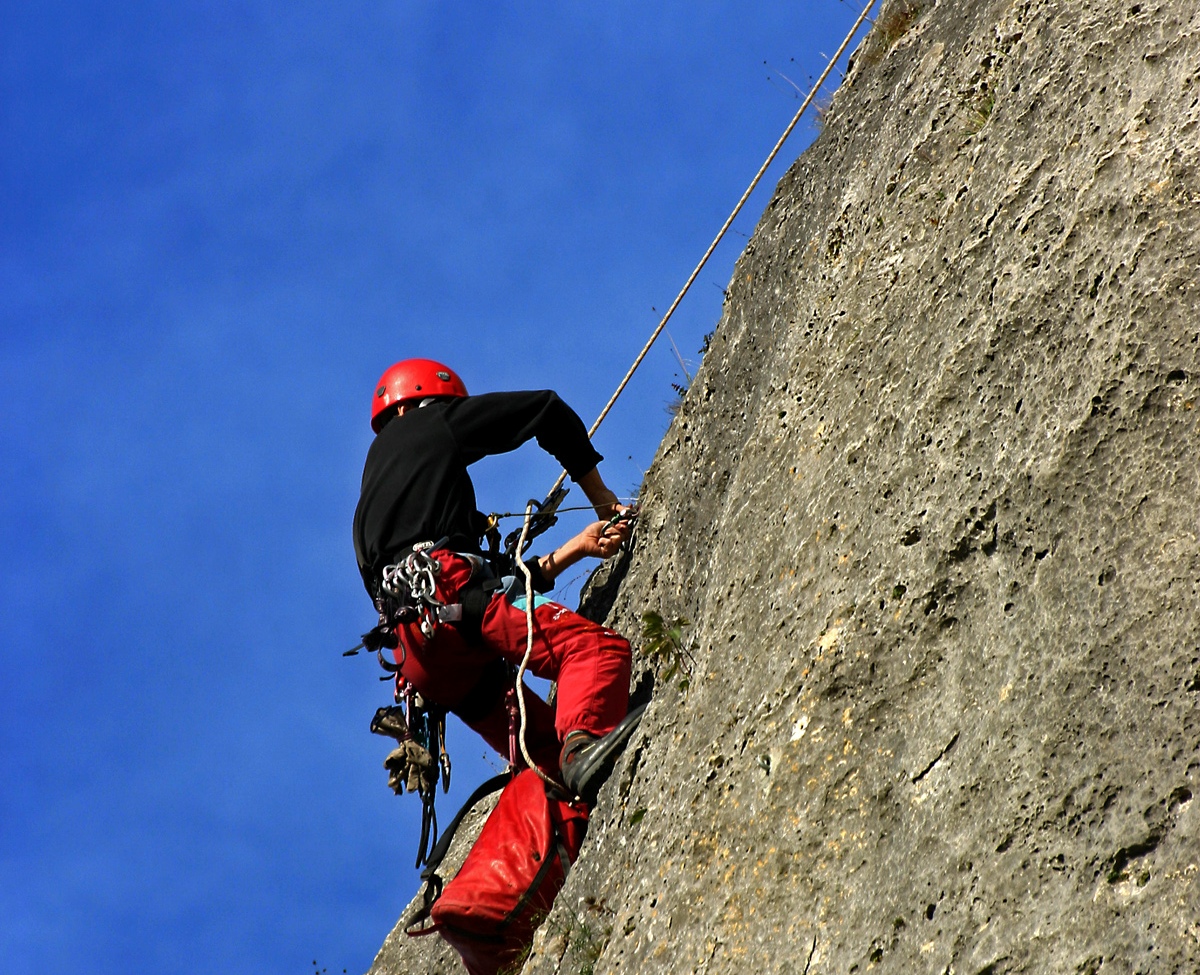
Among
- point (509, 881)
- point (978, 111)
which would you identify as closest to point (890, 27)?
point (978, 111)

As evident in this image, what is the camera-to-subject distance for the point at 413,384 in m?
7.31

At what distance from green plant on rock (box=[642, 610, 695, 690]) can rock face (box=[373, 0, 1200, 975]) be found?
8 centimetres

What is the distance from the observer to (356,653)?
6.80 metres

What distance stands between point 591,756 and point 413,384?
2492 millimetres

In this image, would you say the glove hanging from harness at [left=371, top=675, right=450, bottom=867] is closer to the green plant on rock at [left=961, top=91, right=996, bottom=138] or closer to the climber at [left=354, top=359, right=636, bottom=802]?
the climber at [left=354, top=359, right=636, bottom=802]

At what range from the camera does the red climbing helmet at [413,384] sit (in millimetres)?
7309

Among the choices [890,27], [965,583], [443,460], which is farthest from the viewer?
[890,27]

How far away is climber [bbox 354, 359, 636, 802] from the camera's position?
5.96 meters

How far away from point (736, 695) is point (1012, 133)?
247 cm

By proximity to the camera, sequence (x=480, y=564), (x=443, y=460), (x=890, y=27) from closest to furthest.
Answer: (x=480, y=564)
(x=443, y=460)
(x=890, y=27)

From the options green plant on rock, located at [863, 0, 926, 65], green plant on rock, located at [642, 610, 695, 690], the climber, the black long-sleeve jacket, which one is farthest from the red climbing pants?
green plant on rock, located at [863, 0, 926, 65]

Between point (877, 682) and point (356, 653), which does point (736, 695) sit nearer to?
point (877, 682)

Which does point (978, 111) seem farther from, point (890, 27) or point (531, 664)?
point (531, 664)

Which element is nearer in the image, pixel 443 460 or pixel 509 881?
pixel 509 881
